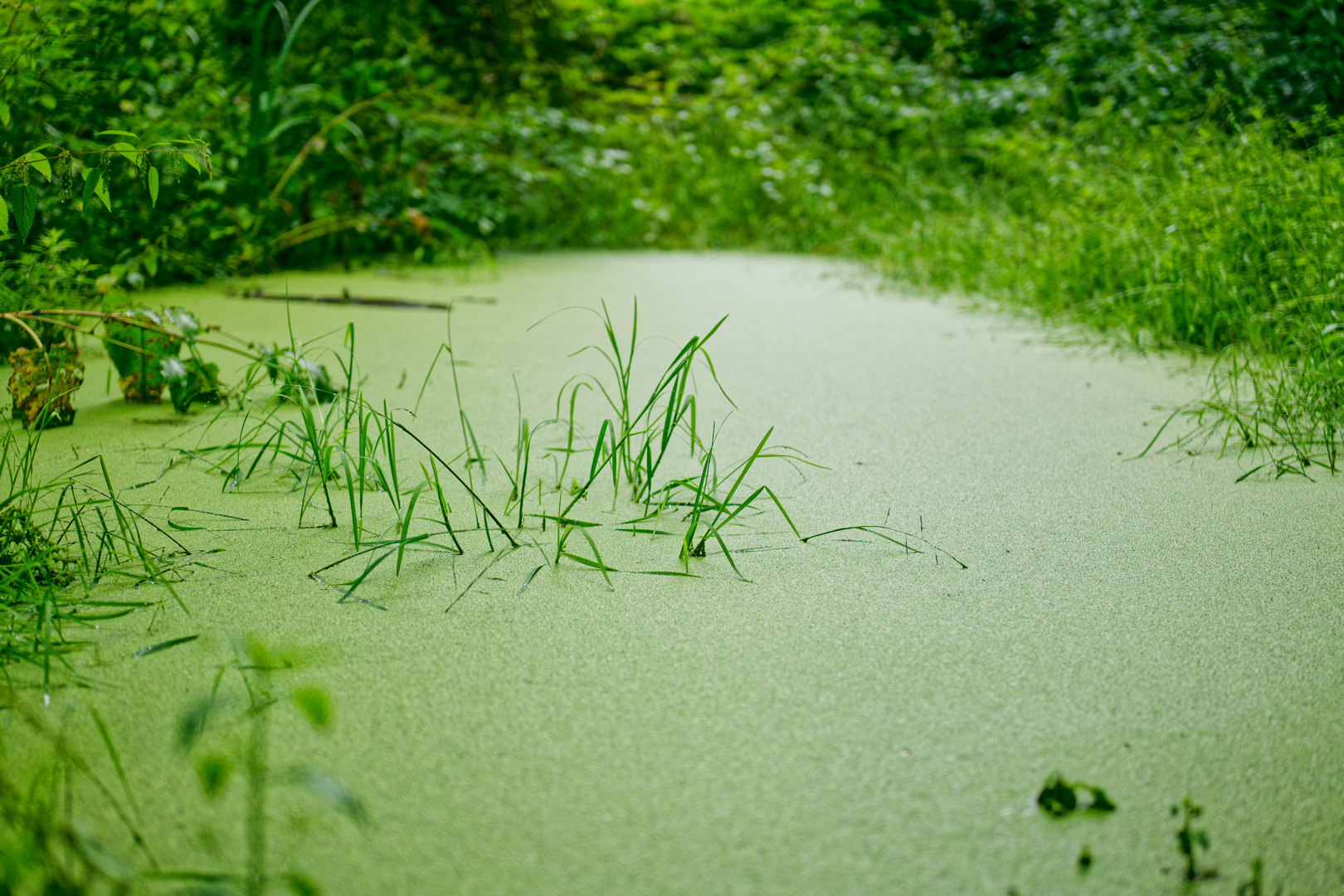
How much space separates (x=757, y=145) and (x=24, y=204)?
13.5 ft

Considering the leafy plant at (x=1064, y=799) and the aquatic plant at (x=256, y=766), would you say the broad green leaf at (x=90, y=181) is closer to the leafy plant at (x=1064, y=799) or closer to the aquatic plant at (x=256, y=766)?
the aquatic plant at (x=256, y=766)

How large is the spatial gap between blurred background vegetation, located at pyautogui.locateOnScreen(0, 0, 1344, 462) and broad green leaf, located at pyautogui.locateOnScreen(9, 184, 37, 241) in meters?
0.02

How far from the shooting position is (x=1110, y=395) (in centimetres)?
175

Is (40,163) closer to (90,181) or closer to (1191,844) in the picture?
(90,181)

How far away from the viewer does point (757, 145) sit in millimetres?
4707

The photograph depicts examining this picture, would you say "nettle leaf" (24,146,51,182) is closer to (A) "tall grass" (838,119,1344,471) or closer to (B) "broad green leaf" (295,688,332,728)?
(B) "broad green leaf" (295,688,332,728)

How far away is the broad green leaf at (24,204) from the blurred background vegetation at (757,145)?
2 cm

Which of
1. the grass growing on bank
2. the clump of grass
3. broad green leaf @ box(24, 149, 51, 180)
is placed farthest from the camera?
the grass growing on bank

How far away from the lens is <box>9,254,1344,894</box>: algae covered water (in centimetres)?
59

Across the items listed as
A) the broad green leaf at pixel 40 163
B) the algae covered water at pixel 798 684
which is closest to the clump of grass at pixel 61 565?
the algae covered water at pixel 798 684

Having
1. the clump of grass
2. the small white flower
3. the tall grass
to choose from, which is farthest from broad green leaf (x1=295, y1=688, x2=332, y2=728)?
the tall grass

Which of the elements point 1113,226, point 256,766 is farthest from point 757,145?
point 256,766

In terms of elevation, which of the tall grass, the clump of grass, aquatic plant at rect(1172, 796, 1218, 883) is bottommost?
aquatic plant at rect(1172, 796, 1218, 883)

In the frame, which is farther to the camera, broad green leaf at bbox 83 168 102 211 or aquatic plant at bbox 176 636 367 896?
broad green leaf at bbox 83 168 102 211
